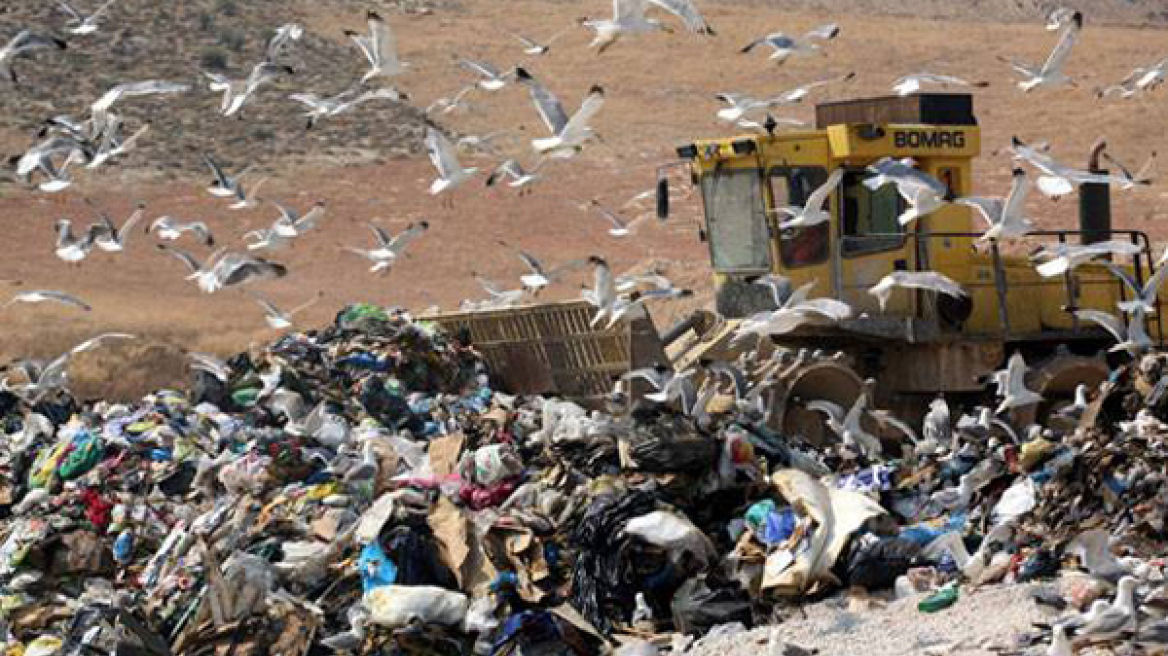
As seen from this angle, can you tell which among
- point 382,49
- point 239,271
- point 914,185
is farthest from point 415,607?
point 239,271

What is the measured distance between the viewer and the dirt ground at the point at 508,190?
28.5 meters

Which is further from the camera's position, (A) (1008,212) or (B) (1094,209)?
(B) (1094,209)

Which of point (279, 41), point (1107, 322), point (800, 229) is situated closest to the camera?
point (1107, 322)

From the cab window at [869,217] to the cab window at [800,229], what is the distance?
0.53ft

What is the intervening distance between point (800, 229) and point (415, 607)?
6426 mm

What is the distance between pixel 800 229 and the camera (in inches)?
579

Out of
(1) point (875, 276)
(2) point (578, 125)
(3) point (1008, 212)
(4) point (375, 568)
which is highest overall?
(2) point (578, 125)

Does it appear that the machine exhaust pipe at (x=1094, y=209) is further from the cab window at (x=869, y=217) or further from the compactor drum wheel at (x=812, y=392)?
the compactor drum wheel at (x=812, y=392)

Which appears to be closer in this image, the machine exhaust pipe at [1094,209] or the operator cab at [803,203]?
the operator cab at [803,203]

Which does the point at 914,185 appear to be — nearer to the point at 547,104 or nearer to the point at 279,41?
the point at 547,104

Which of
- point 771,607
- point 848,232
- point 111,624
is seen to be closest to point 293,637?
point 111,624

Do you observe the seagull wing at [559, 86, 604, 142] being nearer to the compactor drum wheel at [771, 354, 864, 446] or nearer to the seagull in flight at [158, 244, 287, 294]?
the seagull in flight at [158, 244, 287, 294]

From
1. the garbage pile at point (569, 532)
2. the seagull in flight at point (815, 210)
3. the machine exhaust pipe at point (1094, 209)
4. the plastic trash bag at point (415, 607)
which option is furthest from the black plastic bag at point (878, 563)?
the machine exhaust pipe at point (1094, 209)

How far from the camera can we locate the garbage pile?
9.16m
